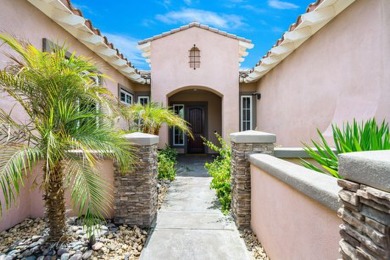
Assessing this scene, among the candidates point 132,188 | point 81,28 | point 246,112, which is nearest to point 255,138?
point 132,188

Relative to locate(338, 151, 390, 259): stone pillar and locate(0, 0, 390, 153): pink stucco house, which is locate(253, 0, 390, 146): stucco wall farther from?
locate(338, 151, 390, 259): stone pillar

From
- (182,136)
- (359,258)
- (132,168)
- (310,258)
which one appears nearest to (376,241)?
(359,258)

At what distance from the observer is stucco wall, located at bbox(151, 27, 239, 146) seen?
11.3 metres

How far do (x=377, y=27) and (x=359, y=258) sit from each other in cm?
433

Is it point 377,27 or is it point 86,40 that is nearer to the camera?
point 377,27

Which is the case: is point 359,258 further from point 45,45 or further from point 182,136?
point 182,136

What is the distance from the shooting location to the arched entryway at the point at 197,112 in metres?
14.7

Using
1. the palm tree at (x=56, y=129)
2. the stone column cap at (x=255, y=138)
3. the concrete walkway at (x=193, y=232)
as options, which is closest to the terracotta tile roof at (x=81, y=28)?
the palm tree at (x=56, y=129)

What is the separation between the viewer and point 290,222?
8.55 ft

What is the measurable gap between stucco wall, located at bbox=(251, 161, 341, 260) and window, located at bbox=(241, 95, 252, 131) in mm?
8006

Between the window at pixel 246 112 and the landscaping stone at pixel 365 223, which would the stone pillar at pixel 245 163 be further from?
the window at pixel 246 112

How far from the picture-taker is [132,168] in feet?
14.2

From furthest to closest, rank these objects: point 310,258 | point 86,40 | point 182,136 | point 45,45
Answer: point 182,136
point 86,40
point 45,45
point 310,258

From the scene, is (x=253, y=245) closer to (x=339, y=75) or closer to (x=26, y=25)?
(x=339, y=75)
